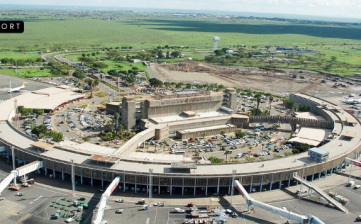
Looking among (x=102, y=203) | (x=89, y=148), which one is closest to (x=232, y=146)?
(x=89, y=148)

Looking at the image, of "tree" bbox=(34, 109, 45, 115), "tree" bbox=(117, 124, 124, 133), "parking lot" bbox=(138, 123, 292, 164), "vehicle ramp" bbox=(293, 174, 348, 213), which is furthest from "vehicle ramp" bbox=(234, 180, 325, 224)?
"tree" bbox=(34, 109, 45, 115)

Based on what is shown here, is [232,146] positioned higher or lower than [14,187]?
higher

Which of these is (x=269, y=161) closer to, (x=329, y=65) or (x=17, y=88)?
(x=17, y=88)

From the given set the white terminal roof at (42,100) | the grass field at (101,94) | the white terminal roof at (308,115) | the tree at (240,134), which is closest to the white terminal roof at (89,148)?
the white terminal roof at (42,100)

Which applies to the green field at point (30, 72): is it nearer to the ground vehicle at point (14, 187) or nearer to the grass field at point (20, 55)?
the grass field at point (20, 55)

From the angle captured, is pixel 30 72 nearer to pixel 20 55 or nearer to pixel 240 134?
pixel 20 55

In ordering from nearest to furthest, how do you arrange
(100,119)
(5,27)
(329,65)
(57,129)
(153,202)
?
1. (5,27)
2. (153,202)
3. (57,129)
4. (100,119)
5. (329,65)

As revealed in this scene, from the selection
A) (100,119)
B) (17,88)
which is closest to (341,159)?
(100,119)
